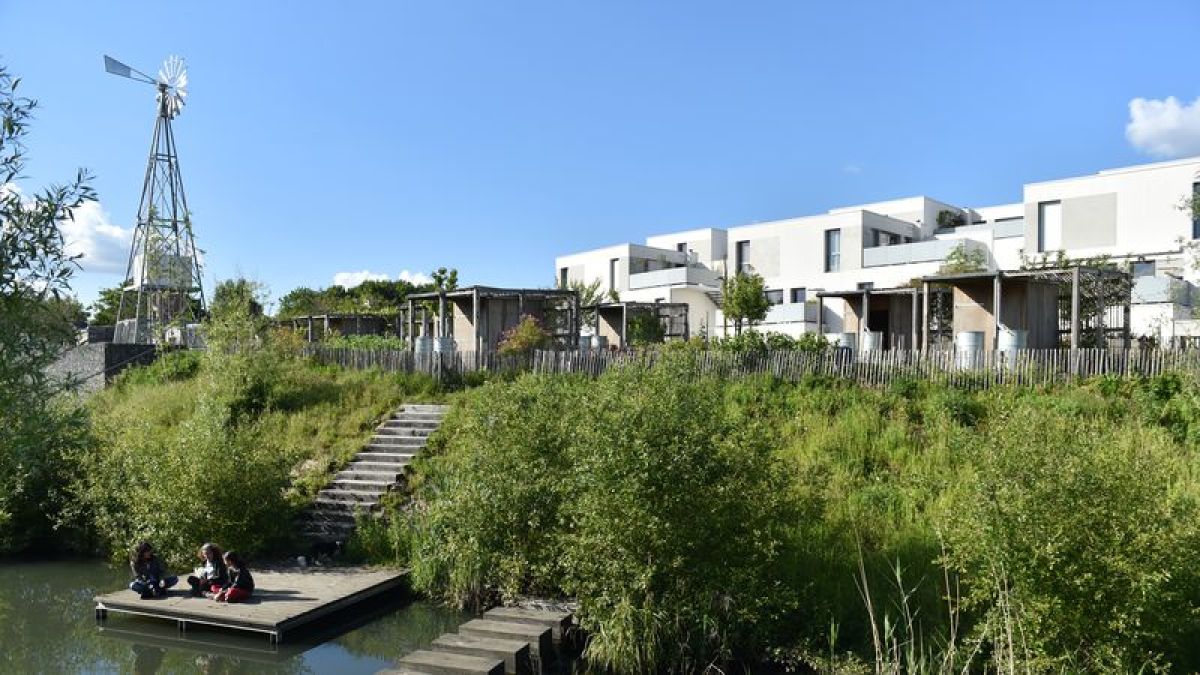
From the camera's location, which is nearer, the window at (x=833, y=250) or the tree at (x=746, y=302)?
the tree at (x=746, y=302)

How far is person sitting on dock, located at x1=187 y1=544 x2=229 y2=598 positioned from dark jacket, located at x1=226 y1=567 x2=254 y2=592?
0.19 m

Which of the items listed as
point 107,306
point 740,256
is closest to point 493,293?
point 740,256

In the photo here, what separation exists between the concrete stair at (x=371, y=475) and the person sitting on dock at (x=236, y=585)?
3.05m

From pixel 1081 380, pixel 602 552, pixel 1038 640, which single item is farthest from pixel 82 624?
pixel 1081 380

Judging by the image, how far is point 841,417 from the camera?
1639 cm

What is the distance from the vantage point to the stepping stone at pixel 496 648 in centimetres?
1005

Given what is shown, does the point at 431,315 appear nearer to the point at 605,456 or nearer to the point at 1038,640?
the point at 605,456

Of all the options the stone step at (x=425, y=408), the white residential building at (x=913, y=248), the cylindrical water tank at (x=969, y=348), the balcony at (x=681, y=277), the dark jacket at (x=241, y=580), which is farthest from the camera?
the balcony at (x=681, y=277)

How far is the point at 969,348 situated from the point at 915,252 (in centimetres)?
2176

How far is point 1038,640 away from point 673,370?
16.2 ft

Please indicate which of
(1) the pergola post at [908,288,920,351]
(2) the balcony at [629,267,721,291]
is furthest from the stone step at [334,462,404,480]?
(2) the balcony at [629,267,721,291]

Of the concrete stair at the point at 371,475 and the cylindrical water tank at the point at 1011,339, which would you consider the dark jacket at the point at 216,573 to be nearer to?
the concrete stair at the point at 371,475

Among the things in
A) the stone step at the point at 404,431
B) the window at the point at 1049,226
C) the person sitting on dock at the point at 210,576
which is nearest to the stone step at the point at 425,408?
the stone step at the point at 404,431

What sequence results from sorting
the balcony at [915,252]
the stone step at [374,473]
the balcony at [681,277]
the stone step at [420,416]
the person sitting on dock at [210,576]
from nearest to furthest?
the person sitting on dock at [210,576] → the stone step at [374,473] → the stone step at [420,416] → the balcony at [915,252] → the balcony at [681,277]
